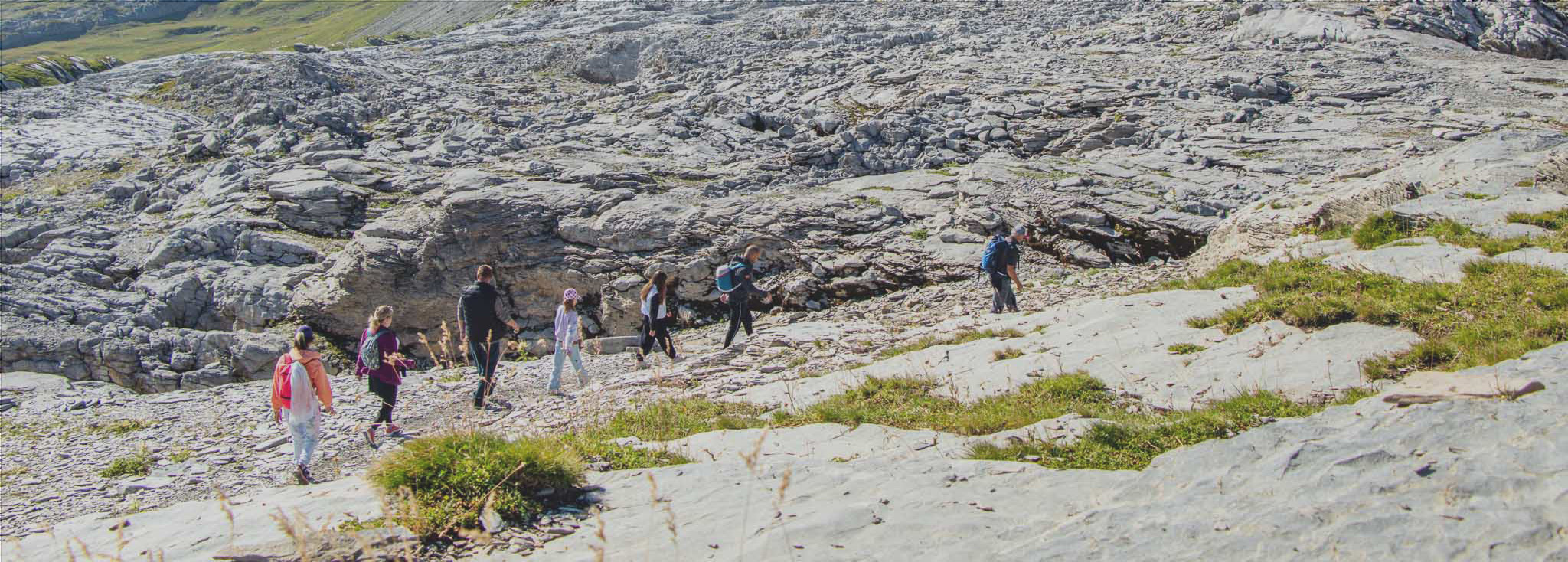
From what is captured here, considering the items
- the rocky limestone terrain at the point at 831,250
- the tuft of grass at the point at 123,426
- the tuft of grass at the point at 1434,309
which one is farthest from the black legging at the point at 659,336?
the tuft of grass at the point at 1434,309

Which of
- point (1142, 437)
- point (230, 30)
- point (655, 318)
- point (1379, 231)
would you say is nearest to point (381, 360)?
point (655, 318)

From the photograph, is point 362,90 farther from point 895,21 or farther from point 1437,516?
point 1437,516

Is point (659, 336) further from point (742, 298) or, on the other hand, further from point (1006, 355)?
point (1006, 355)

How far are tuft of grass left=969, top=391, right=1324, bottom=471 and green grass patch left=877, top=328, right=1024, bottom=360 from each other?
544 centimetres

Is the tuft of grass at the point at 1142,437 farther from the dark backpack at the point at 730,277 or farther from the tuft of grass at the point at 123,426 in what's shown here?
the tuft of grass at the point at 123,426

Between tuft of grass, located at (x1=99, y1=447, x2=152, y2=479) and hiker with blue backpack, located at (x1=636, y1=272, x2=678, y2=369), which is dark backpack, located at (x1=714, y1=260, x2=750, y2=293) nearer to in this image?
hiker with blue backpack, located at (x1=636, y1=272, x2=678, y2=369)

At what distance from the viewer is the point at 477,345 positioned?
500 inches

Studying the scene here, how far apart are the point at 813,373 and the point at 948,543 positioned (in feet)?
24.8

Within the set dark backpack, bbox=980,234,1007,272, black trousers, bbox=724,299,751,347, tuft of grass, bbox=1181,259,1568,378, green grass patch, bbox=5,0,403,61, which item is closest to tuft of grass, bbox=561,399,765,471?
black trousers, bbox=724,299,751,347

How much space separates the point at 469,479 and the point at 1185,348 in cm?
823

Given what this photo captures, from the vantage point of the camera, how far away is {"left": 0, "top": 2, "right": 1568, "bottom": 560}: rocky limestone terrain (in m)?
5.32

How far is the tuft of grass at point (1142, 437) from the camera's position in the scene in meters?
6.51

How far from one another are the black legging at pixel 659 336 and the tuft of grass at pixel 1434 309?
9.01 m

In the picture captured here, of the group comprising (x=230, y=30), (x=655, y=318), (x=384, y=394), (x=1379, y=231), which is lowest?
(x=1379, y=231)
